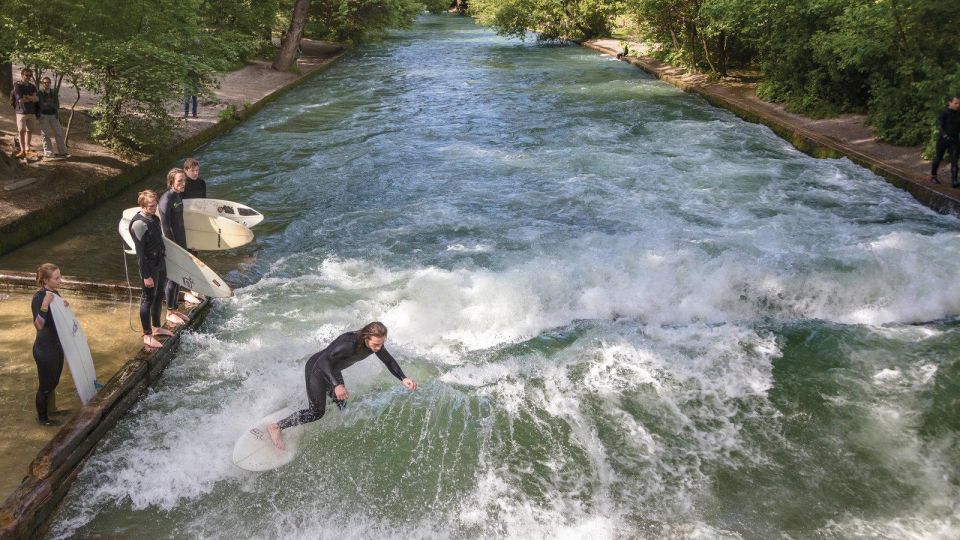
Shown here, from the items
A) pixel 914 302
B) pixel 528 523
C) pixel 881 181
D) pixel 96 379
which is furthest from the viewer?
pixel 881 181

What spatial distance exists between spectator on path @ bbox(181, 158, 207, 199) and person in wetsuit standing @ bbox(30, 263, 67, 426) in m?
2.82

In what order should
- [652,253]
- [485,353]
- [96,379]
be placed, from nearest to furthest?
[96,379] < [485,353] < [652,253]

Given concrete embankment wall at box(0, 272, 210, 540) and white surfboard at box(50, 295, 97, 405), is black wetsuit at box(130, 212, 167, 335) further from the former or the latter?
white surfboard at box(50, 295, 97, 405)

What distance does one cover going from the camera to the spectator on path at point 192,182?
9.06 m

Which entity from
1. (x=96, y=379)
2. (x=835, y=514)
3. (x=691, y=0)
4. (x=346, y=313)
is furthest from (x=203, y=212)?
(x=691, y=0)

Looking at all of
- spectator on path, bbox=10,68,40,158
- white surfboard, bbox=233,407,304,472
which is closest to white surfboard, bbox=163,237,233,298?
white surfboard, bbox=233,407,304,472

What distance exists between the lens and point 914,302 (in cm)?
941

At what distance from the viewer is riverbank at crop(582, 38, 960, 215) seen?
12.8 metres

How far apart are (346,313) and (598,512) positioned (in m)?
4.63

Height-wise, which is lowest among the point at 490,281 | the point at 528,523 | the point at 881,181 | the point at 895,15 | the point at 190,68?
the point at 528,523

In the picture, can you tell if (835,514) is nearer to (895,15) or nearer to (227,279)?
(227,279)

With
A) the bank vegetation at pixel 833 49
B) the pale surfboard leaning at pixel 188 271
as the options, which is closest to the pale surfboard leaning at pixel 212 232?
A: the pale surfboard leaning at pixel 188 271

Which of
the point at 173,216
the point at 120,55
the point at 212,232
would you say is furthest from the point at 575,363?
the point at 120,55

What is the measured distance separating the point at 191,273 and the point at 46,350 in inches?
91.7
